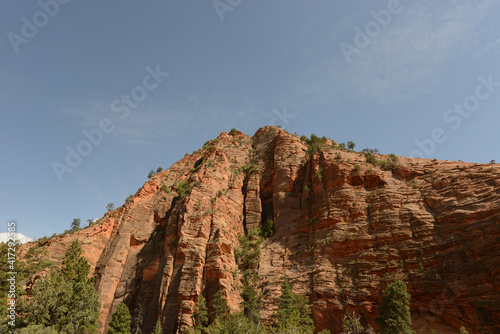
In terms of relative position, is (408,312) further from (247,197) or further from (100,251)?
(100,251)

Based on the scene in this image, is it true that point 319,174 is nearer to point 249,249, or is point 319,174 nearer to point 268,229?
point 268,229

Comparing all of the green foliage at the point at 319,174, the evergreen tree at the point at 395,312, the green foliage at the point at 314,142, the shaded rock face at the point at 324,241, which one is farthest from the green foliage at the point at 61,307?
the green foliage at the point at 314,142

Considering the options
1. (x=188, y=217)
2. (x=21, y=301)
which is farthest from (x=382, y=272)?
(x=21, y=301)

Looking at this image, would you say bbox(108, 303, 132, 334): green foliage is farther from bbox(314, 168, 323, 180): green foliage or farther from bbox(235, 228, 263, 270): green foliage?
bbox(314, 168, 323, 180): green foliage

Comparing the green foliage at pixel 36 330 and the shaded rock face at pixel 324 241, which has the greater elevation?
the shaded rock face at pixel 324 241

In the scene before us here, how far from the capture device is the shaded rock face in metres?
33.9

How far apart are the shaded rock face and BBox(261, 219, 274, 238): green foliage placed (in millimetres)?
860

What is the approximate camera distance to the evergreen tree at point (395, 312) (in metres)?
30.2

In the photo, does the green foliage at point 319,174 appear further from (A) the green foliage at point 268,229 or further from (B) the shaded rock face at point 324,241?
(A) the green foliage at point 268,229

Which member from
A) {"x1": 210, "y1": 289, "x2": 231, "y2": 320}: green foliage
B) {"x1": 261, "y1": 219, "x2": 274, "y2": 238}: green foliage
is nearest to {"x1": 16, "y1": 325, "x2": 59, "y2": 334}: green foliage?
{"x1": 210, "y1": 289, "x2": 231, "y2": 320}: green foliage

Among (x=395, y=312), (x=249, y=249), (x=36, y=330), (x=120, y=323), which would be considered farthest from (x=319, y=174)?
(x=36, y=330)

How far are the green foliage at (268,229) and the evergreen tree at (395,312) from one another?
21810 mm

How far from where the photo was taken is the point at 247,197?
5862 cm

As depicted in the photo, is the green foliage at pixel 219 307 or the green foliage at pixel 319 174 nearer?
the green foliage at pixel 219 307
